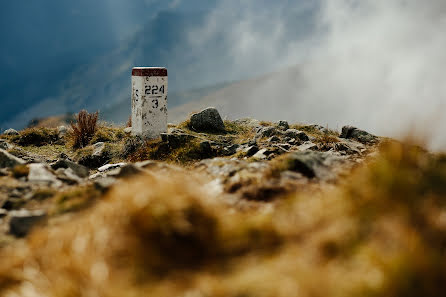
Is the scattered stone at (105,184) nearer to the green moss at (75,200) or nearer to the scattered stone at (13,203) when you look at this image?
the green moss at (75,200)

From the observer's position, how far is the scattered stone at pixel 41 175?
4.72 meters

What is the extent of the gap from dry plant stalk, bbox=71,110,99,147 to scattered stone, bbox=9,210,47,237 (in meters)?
10.3

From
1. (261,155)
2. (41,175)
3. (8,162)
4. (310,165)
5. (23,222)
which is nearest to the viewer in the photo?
(23,222)

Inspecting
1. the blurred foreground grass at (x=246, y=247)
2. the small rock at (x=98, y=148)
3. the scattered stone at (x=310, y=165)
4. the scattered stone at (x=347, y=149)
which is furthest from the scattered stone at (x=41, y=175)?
the small rock at (x=98, y=148)

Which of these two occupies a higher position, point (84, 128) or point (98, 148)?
point (84, 128)

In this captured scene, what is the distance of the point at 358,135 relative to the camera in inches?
485

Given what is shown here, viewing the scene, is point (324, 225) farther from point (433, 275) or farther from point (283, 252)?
point (433, 275)

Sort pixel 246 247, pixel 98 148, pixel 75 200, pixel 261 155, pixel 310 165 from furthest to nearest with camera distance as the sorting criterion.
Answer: pixel 98 148
pixel 261 155
pixel 310 165
pixel 75 200
pixel 246 247

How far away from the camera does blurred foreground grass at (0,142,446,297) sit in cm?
240

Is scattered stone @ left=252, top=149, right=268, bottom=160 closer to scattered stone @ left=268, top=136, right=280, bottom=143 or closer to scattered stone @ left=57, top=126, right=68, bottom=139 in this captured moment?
scattered stone @ left=268, top=136, right=280, bottom=143

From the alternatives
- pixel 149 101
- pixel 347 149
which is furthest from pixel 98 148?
pixel 347 149

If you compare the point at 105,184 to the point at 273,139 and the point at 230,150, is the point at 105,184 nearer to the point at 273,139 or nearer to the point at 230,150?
the point at 230,150

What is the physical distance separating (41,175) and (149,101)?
25.2ft

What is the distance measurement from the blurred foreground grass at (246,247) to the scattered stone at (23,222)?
31 cm
